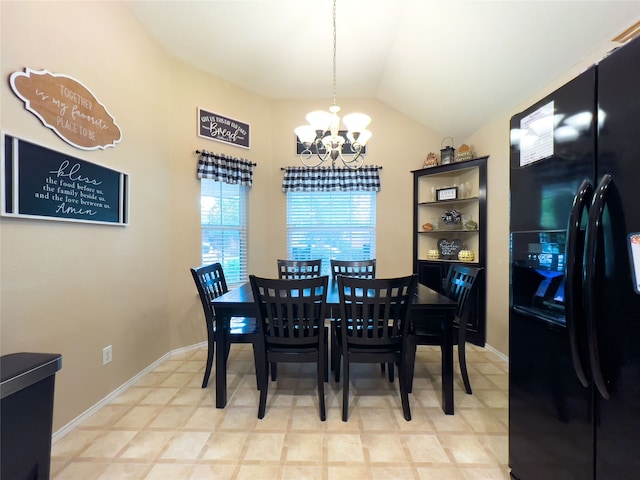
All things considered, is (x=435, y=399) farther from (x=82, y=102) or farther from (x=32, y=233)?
(x=82, y=102)

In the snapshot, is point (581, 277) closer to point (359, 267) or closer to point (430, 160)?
point (359, 267)

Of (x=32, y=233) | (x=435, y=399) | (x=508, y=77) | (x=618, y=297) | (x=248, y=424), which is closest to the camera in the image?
(x=618, y=297)

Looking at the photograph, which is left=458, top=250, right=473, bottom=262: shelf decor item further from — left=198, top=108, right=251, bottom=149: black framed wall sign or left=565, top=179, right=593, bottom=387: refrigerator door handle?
left=198, top=108, right=251, bottom=149: black framed wall sign

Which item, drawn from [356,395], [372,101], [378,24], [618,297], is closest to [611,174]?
[618,297]

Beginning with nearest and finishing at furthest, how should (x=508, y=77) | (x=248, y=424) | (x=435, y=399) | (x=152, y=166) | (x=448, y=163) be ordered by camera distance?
(x=248, y=424) → (x=435, y=399) → (x=508, y=77) → (x=152, y=166) → (x=448, y=163)

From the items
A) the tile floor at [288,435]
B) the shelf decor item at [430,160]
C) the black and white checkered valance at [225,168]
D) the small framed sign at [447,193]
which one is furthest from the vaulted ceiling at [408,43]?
the tile floor at [288,435]

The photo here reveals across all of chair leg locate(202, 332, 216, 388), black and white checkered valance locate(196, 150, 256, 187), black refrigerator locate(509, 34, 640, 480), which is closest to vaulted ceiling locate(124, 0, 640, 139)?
black and white checkered valance locate(196, 150, 256, 187)

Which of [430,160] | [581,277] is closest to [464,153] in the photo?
[430,160]

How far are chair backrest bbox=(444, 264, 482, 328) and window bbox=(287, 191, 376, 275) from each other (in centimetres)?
148

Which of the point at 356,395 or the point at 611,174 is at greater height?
the point at 611,174

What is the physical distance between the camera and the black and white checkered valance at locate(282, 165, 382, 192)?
12.2 ft

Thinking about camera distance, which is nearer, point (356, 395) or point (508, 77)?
point (356, 395)

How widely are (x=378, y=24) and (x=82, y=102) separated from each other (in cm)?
248

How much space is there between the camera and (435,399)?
2080mm
